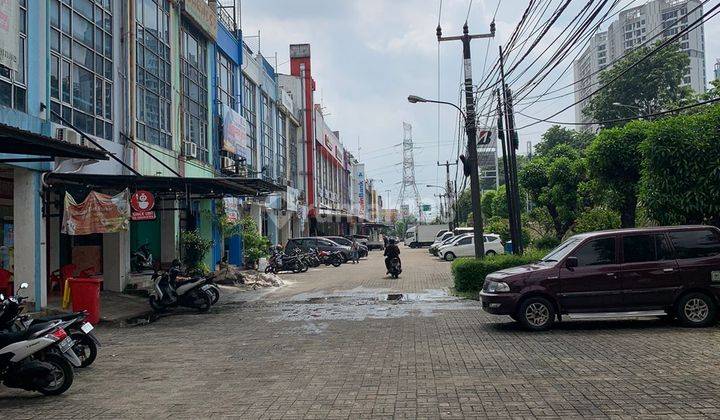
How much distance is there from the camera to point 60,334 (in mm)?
7125

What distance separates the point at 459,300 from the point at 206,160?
44.7 feet

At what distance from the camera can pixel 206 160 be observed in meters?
25.3

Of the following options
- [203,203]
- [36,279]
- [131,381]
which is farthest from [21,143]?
[203,203]

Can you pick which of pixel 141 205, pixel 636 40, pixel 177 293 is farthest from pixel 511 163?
pixel 636 40

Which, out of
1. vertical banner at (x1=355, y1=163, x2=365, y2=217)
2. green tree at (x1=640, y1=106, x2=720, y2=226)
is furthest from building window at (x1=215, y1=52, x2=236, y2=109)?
vertical banner at (x1=355, y1=163, x2=365, y2=217)

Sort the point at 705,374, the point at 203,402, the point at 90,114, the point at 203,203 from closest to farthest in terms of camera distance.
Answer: the point at 203,402 → the point at 705,374 → the point at 90,114 → the point at 203,203

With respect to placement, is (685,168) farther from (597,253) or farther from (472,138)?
(472,138)

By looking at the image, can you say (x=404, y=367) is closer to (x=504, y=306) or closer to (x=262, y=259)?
(x=504, y=306)

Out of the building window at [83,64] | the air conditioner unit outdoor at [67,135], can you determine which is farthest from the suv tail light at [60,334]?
the building window at [83,64]

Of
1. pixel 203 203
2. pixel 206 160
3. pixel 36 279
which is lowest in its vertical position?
pixel 36 279

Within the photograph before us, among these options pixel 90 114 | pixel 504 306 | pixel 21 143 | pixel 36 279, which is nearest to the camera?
pixel 21 143

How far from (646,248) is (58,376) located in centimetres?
951

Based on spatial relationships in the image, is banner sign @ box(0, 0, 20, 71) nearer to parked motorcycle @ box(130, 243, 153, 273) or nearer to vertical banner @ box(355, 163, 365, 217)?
parked motorcycle @ box(130, 243, 153, 273)

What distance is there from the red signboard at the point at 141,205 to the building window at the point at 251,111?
53.2ft
